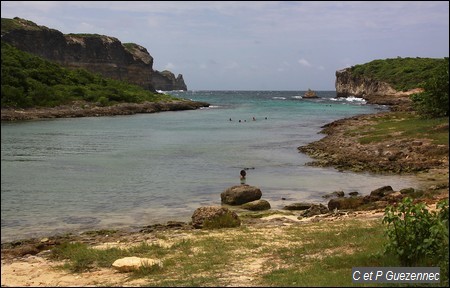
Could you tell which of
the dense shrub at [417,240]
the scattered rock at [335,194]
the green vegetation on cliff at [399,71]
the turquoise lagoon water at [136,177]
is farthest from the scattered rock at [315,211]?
the green vegetation on cliff at [399,71]

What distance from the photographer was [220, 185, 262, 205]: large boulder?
944 inches

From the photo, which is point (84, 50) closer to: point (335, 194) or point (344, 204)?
point (335, 194)

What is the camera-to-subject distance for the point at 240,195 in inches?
945

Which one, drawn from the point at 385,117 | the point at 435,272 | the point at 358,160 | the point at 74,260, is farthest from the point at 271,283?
the point at 385,117

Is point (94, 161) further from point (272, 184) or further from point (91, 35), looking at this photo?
point (91, 35)

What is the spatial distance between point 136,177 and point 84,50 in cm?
13406

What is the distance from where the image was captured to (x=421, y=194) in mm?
22875

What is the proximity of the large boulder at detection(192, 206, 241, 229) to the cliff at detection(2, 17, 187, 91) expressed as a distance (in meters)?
116

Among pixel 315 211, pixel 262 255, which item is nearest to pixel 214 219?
pixel 315 211

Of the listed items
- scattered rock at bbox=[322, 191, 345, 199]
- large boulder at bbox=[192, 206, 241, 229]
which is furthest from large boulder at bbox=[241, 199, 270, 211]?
scattered rock at bbox=[322, 191, 345, 199]

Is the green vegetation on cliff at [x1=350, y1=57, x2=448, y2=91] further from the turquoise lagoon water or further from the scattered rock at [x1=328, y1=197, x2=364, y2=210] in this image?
the scattered rock at [x1=328, y1=197, x2=364, y2=210]

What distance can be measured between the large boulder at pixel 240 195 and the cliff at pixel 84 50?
11249cm

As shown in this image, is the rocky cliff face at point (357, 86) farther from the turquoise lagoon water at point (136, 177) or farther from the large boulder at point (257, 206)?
the large boulder at point (257, 206)

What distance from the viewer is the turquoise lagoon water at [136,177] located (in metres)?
21.5
